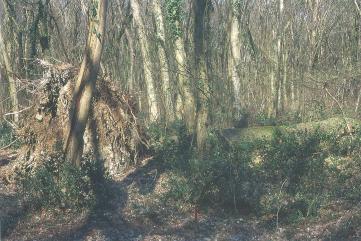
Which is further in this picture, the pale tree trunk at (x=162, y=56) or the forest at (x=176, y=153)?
the pale tree trunk at (x=162, y=56)

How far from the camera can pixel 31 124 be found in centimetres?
1266

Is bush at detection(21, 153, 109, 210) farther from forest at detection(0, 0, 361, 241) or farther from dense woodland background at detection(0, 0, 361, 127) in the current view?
dense woodland background at detection(0, 0, 361, 127)

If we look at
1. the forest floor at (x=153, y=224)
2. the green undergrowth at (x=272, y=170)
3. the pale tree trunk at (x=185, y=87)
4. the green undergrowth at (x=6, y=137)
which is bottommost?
the forest floor at (x=153, y=224)

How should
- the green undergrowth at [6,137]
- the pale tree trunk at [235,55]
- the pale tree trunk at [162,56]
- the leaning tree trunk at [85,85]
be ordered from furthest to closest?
the pale tree trunk at [235,55], the pale tree trunk at [162,56], the green undergrowth at [6,137], the leaning tree trunk at [85,85]

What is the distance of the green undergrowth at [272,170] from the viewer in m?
10.8

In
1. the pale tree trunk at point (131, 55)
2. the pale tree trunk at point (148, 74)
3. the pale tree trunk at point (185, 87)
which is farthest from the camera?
the pale tree trunk at point (131, 55)

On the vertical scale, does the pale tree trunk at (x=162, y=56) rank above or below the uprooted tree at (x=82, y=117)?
above

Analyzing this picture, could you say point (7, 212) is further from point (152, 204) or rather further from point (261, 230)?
point (261, 230)

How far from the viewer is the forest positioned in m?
10.4

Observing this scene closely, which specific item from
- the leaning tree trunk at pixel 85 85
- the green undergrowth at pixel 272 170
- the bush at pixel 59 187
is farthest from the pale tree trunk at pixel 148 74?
the bush at pixel 59 187

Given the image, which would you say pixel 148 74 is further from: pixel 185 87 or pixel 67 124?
pixel 67 124

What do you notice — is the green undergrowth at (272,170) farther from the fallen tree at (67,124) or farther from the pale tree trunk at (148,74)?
the pale tree trunk at (148,74)

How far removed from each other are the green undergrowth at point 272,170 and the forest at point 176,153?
1.2 inches

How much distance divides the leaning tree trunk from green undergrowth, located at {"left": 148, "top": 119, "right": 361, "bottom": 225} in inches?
87.2
